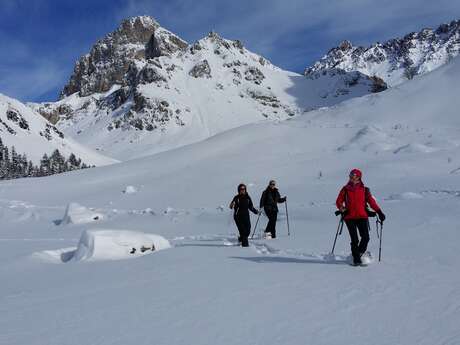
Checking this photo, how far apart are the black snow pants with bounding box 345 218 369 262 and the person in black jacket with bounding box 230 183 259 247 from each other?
4.02 meters

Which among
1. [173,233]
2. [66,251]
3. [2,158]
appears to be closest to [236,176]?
[173,233]

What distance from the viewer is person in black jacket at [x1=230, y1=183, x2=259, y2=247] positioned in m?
11.9

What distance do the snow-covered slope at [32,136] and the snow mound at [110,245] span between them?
136111mm

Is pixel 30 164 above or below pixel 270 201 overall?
above

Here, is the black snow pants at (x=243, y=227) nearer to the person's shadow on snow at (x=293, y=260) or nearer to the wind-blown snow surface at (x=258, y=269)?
the wind-blown snow surface at (x=258, y=269)

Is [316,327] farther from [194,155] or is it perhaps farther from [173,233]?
[194,155]

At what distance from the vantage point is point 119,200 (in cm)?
2578

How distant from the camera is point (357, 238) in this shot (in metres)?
8.33

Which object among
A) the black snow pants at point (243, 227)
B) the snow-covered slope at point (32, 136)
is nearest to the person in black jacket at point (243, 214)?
the black snow pants at point (243, 227)

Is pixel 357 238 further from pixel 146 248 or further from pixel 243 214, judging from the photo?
pixel 146 248

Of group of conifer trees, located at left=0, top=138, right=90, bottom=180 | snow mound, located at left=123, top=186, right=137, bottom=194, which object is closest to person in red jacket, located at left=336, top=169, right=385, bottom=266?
snow mound, located at left=123, top=186, right=137, bottom=194

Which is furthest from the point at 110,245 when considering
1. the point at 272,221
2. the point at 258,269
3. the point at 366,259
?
the point at 366,259

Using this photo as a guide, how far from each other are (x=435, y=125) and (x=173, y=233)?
837 inches

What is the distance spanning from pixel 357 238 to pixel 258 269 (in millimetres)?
1942
